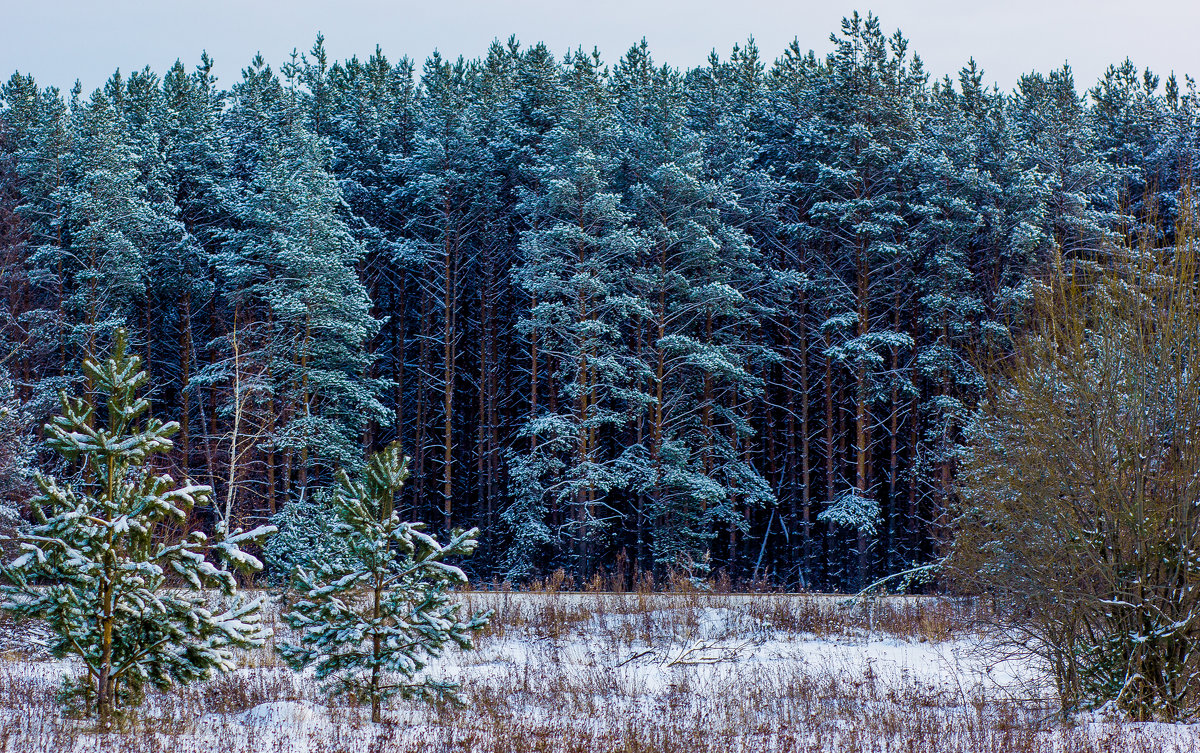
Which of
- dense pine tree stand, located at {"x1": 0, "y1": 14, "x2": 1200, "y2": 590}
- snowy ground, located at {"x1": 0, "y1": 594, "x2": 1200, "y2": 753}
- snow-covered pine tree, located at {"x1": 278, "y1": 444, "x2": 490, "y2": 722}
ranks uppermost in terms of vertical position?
dense pine tree stand, located at {"x1": 0, "y1": 14, "x2": 1200, "y2": 590}

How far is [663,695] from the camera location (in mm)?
13234

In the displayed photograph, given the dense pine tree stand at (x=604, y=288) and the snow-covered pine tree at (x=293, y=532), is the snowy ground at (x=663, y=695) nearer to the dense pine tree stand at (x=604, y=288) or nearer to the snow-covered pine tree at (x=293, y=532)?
the snow-covered pine tree at (x=293, y=532)

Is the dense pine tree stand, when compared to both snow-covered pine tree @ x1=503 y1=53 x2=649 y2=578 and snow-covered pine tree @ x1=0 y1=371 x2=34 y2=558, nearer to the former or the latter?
snow-covered pine tree @ x1=503 y1=53 x2=649 y2=578

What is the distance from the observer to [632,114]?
35.0 m

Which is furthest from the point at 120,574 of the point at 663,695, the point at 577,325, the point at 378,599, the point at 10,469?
the point at 577,325

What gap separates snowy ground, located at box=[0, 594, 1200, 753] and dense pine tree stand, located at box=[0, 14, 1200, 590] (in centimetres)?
1004

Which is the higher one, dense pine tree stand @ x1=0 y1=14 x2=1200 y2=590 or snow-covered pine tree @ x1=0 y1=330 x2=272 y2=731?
dense pine tree stand @ x1=0 y1=14 x2=1200 y2=590

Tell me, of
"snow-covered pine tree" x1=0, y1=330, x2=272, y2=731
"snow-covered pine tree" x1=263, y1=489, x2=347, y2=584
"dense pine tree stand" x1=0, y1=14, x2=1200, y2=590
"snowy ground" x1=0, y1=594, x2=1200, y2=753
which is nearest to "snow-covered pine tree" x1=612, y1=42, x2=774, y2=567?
"dense pine tree stand" x1=0, y1=14, x2=1200, y2=590

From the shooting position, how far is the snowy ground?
9.80 meters

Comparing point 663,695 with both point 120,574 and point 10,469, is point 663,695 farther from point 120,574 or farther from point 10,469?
point 10,469

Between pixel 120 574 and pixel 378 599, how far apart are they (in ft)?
7.85

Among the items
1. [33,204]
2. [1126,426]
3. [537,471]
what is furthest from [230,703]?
[33,204]

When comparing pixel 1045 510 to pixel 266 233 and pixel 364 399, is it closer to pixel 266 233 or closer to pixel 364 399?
pixel 364 399

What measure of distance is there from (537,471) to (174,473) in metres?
11.4
